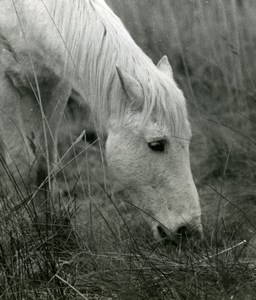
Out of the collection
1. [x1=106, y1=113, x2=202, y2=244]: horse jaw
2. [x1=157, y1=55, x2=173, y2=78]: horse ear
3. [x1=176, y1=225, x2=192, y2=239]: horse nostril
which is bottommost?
[x1=176, y1=225, x2=192, y2=239]: horse nostril

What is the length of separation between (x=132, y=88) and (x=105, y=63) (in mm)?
167

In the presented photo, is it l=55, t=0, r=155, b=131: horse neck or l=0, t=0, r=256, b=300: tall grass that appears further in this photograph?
l=55, t=0, r=155, b=131: horse neck

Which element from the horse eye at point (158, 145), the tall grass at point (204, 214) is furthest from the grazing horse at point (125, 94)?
the tall grass at point (204, 214)

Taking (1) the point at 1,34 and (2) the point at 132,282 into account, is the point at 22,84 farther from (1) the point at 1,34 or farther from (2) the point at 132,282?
(2) the point at 132,282

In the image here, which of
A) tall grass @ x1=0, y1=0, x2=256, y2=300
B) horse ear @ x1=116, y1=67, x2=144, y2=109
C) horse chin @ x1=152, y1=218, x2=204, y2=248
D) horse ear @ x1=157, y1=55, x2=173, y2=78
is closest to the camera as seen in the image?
tall grass @ x1=0, y1=0, x2=256, y2=300

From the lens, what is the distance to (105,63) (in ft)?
11.5

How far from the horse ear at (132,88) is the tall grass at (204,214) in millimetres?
301

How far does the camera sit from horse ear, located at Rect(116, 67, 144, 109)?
3.41 metres

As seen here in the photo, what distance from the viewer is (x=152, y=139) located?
11.4 feet

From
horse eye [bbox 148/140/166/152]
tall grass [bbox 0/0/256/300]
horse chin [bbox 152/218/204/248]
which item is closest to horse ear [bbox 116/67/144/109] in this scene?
horse eye [bbox 148/140/166/152]

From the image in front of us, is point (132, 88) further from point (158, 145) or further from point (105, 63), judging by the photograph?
point (158, 145)

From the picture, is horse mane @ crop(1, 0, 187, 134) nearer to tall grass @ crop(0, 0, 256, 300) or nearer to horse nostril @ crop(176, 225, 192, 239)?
tall grass @ crop(0, 0, 256, 300)

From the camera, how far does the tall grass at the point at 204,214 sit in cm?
229

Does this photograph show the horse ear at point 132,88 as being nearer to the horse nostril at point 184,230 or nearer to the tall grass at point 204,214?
the tall grass at point 204,214
